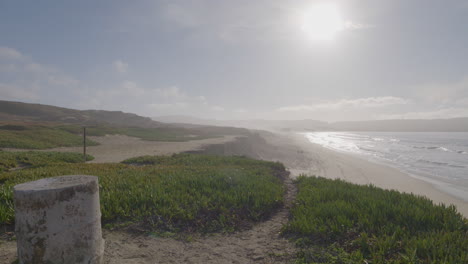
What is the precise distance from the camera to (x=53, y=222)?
125 inches

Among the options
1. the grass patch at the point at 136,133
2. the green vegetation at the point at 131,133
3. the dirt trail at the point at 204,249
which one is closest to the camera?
the dirt trail at the point at 204,249

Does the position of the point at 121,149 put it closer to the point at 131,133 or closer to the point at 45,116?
the point at 131,133

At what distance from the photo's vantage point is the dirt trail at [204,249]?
4.07 m

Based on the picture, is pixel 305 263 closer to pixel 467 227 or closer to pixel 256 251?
pixel 256 251

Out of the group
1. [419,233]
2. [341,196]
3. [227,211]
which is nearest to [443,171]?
[341,196]

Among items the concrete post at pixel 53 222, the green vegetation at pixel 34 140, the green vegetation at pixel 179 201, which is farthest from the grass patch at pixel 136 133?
the concrete post at pixel 53 222

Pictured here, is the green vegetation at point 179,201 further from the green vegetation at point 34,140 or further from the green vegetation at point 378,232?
the green vegetation at point 34,140

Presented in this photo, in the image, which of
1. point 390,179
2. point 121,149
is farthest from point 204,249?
point 121,149

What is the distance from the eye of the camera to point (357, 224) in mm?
4746

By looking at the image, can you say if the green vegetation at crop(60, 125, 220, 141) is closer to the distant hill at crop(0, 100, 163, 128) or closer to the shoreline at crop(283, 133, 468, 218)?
the shoreline at crop(283, 133, 468, 218)

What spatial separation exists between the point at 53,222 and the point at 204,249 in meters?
2.41

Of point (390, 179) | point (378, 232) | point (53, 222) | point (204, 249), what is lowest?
point (390, 179)

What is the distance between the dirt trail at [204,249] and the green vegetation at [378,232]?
1.35 ft

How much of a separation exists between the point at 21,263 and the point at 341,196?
6.65 m
